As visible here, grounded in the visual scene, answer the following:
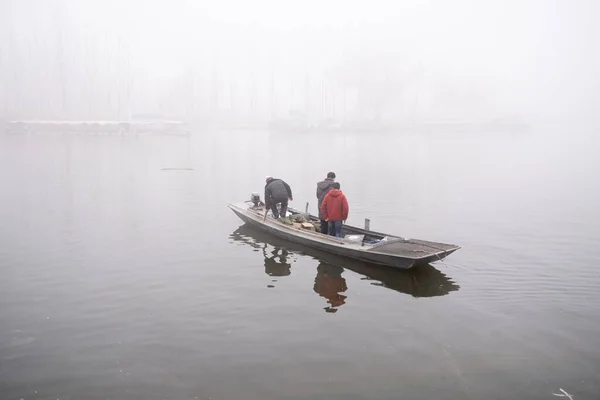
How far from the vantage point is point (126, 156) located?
47625 mm

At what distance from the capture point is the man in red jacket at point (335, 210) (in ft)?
48.8

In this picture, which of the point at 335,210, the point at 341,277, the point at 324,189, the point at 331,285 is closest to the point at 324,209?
the point at 335,210

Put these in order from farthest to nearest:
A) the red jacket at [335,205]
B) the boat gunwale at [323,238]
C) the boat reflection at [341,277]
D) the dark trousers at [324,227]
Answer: the dark trousers at [324,227], the red jacket at [335,205], the boat gunwale at [323,238], the boat reflection at [341,277]

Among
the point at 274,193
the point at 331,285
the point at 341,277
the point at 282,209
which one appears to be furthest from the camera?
the point at 282,209

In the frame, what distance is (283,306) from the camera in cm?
1136

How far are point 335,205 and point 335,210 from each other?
0.16 meters

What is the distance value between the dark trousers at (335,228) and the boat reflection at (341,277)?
707 mm

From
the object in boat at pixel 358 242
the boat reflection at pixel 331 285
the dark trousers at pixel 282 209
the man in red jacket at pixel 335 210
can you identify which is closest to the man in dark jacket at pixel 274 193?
the dark trousers at pixel 282 209

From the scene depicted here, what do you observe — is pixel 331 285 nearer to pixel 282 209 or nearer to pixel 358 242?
pixel 358 242

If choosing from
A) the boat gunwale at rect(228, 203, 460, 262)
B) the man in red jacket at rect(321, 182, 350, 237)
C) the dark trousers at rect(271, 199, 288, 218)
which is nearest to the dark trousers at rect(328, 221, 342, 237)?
the man in red jacket at rect(321, 182, 350, 237)

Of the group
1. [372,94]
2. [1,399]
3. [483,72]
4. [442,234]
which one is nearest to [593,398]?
[1,399]

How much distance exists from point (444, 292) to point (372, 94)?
311ft

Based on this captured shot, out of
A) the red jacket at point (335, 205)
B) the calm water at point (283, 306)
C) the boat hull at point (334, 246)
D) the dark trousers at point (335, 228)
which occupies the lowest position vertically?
the calm water at point (283, 306)

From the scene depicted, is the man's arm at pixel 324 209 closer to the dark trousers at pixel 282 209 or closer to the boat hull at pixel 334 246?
the boat hull at pixel 334 246
